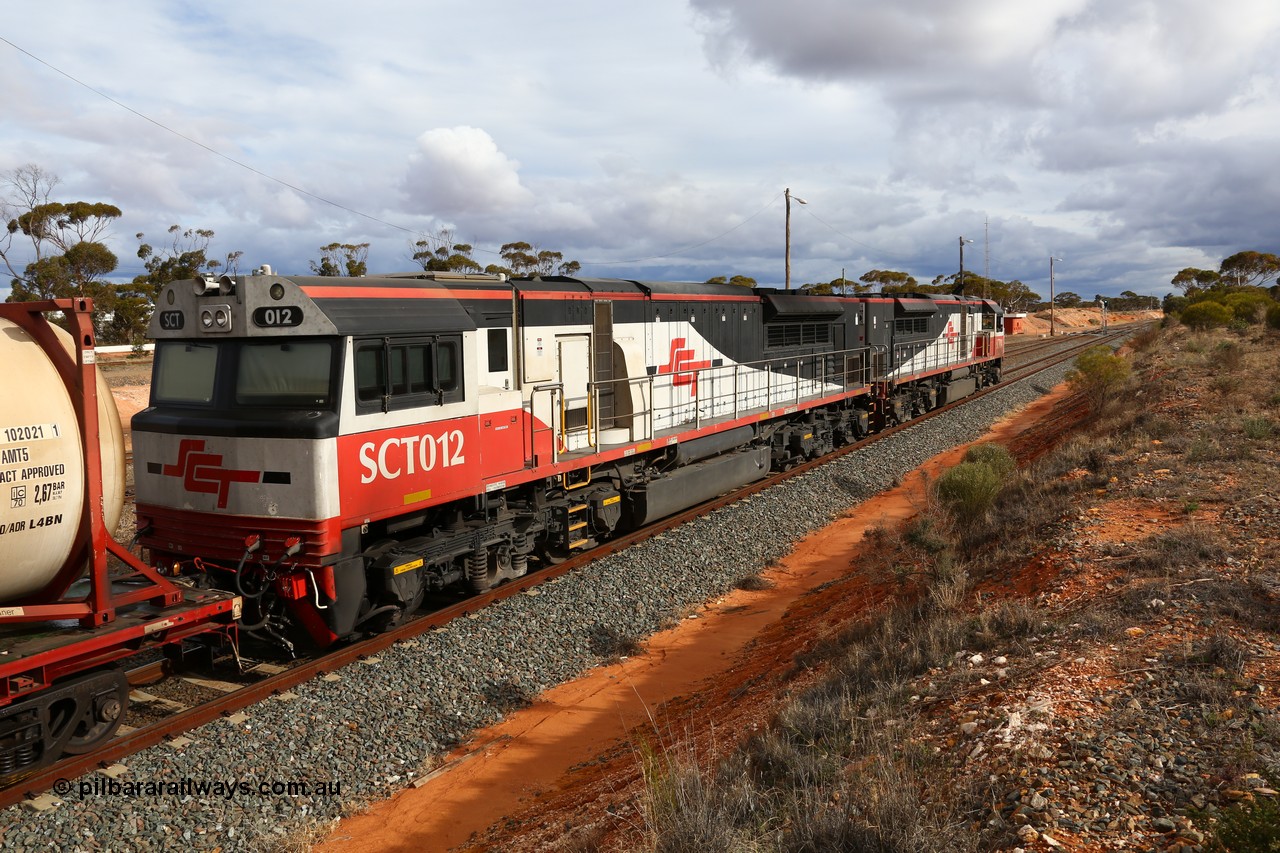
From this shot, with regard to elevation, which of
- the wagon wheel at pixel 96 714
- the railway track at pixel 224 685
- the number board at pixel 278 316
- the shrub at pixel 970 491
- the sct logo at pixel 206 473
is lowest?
the railway track at pixel 224 685

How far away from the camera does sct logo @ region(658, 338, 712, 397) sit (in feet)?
49.4

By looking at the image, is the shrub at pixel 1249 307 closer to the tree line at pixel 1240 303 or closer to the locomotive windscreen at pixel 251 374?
the tree line at pixel 1240 303

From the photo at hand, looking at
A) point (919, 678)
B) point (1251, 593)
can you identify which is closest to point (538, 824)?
point (919, 678)

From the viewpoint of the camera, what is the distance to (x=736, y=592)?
12062 millimetres

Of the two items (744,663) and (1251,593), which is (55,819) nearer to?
(744,663)

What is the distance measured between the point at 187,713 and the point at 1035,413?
2865cm

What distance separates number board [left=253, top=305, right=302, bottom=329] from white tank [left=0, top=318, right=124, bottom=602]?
5.82ft

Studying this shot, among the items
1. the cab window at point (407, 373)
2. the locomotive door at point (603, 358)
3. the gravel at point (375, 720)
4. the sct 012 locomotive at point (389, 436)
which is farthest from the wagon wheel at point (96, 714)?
the locomotive door at point (603, 358)

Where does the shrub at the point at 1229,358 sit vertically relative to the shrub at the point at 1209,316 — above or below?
below

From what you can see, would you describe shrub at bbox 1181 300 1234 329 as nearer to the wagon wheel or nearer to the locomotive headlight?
the locomotive headlight

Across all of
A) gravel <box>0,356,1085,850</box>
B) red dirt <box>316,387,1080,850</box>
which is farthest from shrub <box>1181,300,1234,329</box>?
red dirt <box>316,387,1080,850</box>

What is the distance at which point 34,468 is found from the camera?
607 cm

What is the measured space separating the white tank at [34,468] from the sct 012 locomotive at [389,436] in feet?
5.71

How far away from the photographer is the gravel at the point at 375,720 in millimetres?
6074
